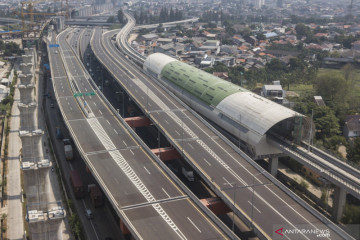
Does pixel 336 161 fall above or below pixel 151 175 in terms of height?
above

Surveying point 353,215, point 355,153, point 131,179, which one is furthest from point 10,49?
point 353,215

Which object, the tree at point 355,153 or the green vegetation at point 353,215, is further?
the tree at point 355,153

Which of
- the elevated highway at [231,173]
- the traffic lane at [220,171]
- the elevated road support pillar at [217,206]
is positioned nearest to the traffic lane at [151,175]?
the elevated road support pillar at [217,206]

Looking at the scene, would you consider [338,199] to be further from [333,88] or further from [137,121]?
[333,88]

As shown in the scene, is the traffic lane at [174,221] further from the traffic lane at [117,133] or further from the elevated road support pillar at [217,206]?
the traffic lane at [117,133]

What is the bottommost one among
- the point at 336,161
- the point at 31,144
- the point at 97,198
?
the point at 97,198

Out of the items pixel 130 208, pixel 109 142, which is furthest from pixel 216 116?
pixel 130 208
